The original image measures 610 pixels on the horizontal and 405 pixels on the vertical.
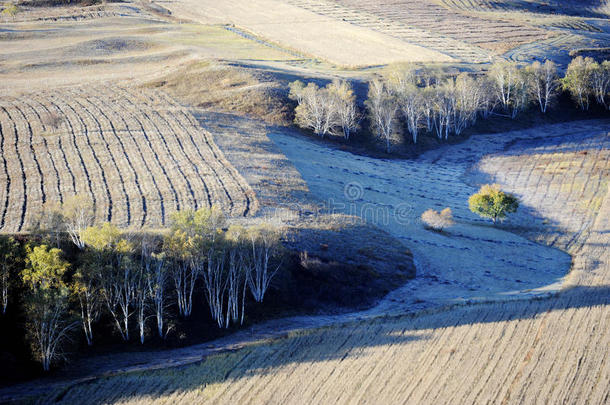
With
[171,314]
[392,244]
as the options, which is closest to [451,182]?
[392,244]

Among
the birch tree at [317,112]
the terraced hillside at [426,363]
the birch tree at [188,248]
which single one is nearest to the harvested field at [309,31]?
the birch tree at [317,112]

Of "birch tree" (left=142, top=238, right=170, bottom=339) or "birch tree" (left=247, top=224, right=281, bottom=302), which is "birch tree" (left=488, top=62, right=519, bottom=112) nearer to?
→ "birch tree" (left=247, top=224, right=281, bottom=302)

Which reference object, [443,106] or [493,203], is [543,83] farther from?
[493,203]

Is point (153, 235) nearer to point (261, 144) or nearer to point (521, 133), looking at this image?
point (261, 144)

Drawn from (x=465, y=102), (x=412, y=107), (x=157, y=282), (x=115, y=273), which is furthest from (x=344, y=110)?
(x=115, y=273)

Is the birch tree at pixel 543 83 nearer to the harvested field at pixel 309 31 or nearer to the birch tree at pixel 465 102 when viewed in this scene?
the birch tree at pixel 465 102
